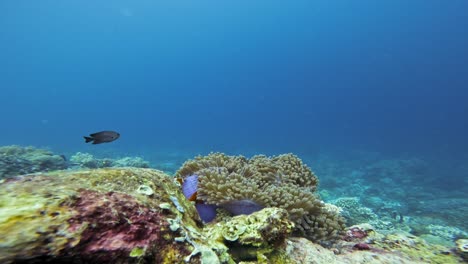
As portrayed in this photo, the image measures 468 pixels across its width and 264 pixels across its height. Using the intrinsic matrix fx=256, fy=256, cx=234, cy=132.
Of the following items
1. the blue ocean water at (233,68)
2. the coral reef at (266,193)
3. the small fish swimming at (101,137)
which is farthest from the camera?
the blue ocean water at (233,68)

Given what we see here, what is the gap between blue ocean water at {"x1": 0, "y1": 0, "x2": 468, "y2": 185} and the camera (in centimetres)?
11275

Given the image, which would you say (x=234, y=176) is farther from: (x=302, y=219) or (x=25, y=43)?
(x=25, y=43)

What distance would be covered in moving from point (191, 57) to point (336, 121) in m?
110

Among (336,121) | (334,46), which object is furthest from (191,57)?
(336,121)

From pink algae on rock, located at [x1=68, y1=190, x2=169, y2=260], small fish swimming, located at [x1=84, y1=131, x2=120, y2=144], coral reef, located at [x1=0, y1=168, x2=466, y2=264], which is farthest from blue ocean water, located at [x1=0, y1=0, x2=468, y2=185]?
pink algae on rock, located at [x1=68, y1=190, x2=169, y2=260]

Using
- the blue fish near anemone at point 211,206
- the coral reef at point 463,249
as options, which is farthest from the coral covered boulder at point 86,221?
the coral reef at point 463,249

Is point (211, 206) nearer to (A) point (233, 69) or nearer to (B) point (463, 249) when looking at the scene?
(B) point (463, 249)

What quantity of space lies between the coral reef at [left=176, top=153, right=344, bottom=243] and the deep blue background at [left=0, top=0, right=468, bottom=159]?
75097 mm

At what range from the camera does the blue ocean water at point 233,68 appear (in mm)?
112750

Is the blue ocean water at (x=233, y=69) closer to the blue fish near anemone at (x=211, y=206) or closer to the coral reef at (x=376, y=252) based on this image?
the blue fish near anemone at (x=211, y=206)

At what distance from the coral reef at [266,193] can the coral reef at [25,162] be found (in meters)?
7.46

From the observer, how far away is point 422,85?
120625 mm

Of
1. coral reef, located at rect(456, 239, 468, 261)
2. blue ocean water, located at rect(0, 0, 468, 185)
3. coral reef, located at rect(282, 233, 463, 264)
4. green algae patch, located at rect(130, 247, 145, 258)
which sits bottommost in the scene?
green algae patch, located at rect(130, 247, 145, 258)

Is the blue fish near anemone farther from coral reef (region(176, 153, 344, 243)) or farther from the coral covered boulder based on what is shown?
the coral covered boulder
